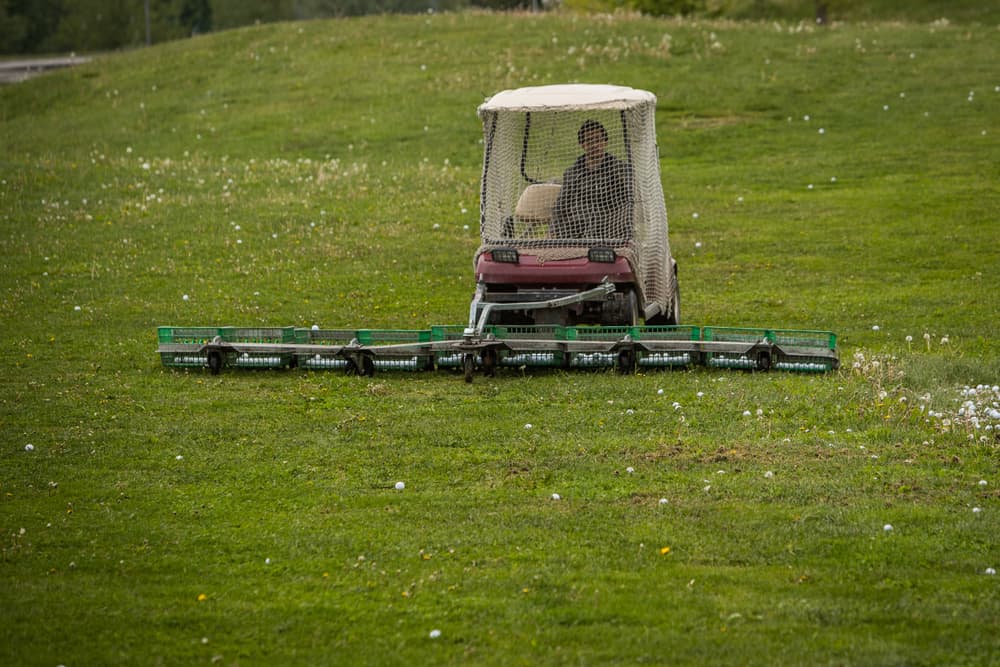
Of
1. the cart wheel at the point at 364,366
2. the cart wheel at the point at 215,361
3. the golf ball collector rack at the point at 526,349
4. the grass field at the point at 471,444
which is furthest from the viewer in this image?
the cart wheel at the point at 215,361

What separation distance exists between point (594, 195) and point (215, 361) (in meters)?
4.06

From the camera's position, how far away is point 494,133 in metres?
12.8

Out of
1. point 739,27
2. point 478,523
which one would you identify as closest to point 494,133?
point 478,523

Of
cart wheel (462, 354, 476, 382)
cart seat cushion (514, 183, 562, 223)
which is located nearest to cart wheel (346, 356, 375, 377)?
cart wheel (462, 354, 476, 382)

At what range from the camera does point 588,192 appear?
1241 centimetres

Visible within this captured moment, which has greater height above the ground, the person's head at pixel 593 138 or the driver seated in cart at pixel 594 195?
the person's head at pixel 593 138

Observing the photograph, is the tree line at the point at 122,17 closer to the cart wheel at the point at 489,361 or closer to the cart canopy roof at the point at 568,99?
the cart canopy roof at the point at 568,99

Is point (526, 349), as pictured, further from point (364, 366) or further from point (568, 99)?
point (568, 99)

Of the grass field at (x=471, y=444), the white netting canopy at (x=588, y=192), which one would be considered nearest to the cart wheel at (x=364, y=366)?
the grass field at (x=471, y=444)

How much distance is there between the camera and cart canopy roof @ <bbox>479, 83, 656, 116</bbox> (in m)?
12.0

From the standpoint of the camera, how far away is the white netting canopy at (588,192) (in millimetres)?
12172

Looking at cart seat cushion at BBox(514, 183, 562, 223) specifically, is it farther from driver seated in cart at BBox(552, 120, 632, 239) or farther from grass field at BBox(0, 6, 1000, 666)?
grass field at BBox(0, 6, 1000, 666)

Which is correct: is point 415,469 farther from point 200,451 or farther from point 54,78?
point 54,78

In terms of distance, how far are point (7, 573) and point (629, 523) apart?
376cm
